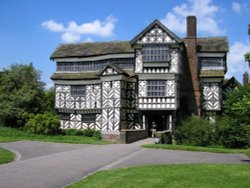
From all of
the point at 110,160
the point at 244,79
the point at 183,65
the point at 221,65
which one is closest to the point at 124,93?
the point at 183,65

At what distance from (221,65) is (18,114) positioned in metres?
22.2

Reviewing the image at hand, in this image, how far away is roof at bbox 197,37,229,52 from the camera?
3946 centimetres

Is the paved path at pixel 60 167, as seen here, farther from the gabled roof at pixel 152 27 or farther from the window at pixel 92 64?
the window at pixel 92 64

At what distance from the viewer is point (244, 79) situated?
142 feet

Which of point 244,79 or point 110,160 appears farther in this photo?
point 244,79

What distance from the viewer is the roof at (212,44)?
39.5 metres

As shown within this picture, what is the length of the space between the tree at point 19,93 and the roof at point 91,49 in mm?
3792

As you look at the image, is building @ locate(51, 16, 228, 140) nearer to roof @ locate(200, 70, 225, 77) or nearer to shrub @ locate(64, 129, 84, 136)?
roof @ locate(200, 70, 225, 77)

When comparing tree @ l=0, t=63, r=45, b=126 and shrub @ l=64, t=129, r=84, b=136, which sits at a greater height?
tree @ l=0, t=63, r=45, b=126

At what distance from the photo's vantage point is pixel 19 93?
137ft

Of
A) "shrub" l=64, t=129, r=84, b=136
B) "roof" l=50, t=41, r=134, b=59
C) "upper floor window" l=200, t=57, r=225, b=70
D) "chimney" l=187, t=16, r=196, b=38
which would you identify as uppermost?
"chimney" l=187, t=16, r=196, b=38

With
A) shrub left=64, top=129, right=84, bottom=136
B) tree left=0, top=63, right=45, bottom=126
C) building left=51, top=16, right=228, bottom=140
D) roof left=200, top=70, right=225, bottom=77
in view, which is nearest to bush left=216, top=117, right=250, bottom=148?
building left=51, top=16, right=228, bottom=140

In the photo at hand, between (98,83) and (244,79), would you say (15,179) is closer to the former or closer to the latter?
(98,83)

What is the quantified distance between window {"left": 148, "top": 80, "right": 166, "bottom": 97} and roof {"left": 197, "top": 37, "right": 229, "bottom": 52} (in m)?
6.94
